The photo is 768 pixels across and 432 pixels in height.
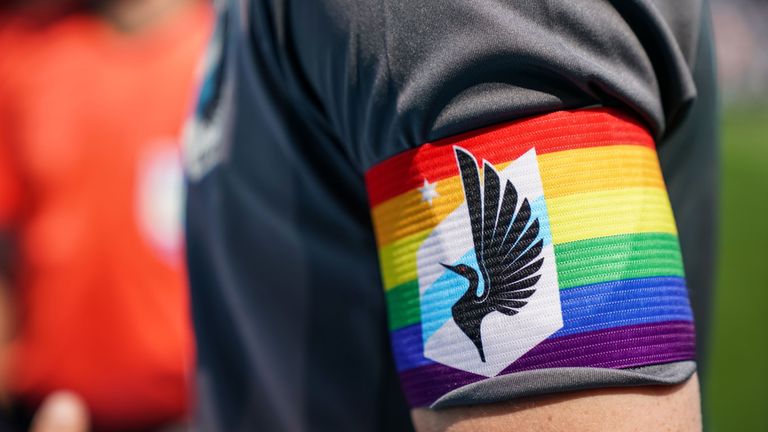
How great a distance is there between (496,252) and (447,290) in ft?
0.16

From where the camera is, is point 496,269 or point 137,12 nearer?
point 496,269

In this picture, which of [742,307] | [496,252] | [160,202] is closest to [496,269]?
[496,252]

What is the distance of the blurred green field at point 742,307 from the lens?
339 cm

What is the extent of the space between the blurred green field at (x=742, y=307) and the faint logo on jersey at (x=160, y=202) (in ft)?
5.30

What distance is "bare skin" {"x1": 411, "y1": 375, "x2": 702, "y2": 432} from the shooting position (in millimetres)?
547

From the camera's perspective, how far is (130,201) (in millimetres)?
2139

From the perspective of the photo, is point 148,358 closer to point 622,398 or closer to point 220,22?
point 220,22

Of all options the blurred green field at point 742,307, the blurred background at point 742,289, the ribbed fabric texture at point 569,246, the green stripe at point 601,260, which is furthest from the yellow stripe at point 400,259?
the blurred green field at point 742,307

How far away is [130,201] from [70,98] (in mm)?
343

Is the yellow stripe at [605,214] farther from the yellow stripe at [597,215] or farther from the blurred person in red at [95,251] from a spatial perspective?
the blurred person in red at [95,251]

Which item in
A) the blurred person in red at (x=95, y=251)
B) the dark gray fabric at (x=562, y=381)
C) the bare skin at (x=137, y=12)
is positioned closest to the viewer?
the dark gray fabric at (x=562, y=381)

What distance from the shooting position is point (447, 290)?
59 centimetres

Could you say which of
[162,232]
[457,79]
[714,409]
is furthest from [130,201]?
[714,409]

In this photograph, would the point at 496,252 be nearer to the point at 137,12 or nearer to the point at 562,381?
the point at 562,381
